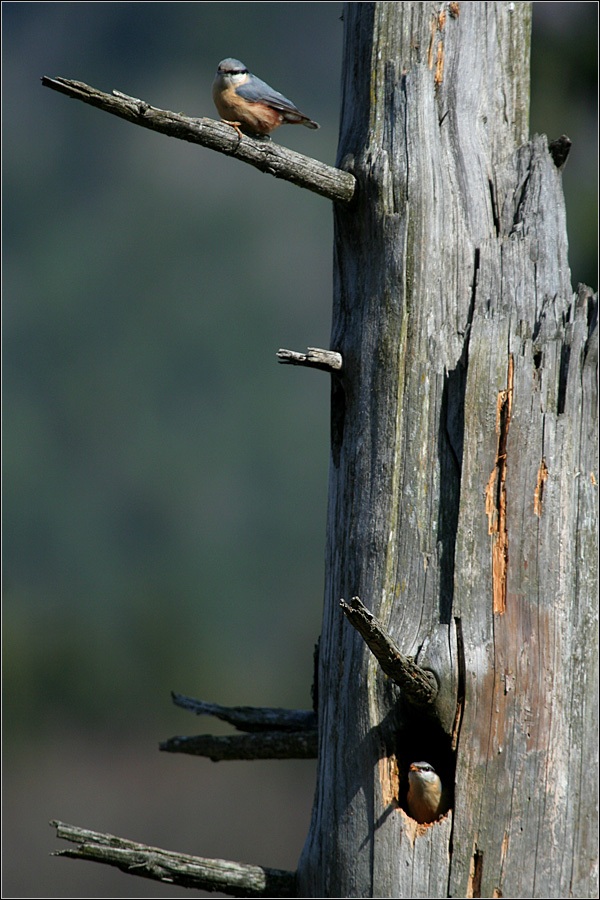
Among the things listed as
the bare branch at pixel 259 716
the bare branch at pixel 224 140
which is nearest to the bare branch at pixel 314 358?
the bare branch at pixel 224 140

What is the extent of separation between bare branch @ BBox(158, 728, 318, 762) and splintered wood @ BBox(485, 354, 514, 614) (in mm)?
903

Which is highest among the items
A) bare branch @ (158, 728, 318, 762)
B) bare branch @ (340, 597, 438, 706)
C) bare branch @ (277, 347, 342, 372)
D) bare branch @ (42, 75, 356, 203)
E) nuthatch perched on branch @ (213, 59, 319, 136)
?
nuthatch perched on branch @ (213, 59, 319, 136)

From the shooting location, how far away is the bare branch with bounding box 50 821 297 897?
1979mm

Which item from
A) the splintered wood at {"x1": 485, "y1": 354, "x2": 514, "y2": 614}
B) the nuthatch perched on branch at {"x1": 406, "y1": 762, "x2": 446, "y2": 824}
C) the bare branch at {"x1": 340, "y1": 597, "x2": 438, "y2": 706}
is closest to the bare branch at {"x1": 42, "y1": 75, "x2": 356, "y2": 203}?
the splintered wood at {"x1": 485, "y1": 354, "x2": 514, "y2": 614}

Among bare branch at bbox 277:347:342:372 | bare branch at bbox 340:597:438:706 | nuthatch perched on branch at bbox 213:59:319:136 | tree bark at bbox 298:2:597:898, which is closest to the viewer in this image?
bare branch at bbox 340:597:438:706

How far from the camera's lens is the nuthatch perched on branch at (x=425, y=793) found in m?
1.92

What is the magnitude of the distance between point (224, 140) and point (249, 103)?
1.97ft

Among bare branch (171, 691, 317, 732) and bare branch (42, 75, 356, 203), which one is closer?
bare branch (42, 75, 356, 203)

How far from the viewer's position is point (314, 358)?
7.21 feet

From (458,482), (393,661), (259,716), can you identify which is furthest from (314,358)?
(259,716)

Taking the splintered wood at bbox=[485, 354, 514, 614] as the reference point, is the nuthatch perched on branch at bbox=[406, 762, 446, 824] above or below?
below

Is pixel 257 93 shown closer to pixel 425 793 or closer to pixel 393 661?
pixel 393 661

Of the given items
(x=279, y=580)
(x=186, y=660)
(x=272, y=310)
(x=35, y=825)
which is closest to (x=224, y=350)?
(x=272, y=310)

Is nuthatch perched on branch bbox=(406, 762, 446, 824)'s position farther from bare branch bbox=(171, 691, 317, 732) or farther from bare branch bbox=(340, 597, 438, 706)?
bare branch bbox=(171, 691, 317, 732)
